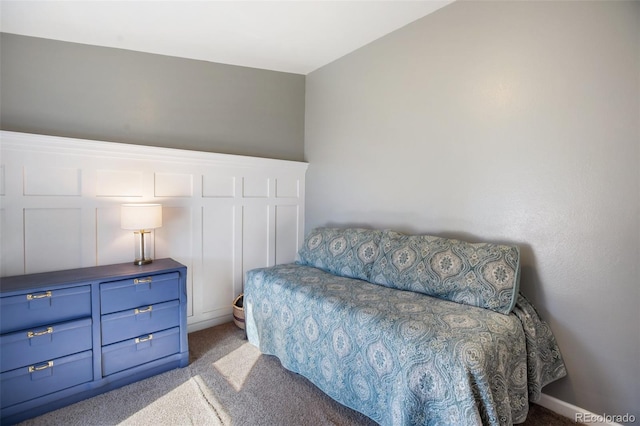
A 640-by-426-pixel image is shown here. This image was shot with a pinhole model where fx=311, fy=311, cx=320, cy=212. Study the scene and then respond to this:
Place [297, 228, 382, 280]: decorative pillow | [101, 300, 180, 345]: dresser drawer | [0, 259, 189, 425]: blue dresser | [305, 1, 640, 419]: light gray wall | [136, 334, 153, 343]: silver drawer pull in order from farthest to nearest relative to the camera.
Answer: [297, 228, 382, 280]: decorative pillow < [136, 334, 153, 343]: silver drawer pull < [101, 300, 180, 345]: dresser drawer < [0, 259, 189, 425]: blue dresser < [305, 1, 640, 419]: light gray wall

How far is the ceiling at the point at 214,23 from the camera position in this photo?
2033 mm

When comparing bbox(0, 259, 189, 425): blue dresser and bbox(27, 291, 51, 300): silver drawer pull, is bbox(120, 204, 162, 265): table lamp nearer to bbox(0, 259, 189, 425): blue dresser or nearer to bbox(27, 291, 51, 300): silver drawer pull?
bbox(0, 259, 189, 425): blue dresser

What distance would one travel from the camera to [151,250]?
2.61m

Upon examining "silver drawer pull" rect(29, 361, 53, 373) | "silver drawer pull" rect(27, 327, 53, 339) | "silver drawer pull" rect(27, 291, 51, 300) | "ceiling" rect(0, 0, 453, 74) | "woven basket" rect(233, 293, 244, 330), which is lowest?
"woven basket" rect(233, 293, 244, 330)

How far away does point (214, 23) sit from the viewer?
231cm

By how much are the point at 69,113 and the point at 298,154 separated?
6.78ft

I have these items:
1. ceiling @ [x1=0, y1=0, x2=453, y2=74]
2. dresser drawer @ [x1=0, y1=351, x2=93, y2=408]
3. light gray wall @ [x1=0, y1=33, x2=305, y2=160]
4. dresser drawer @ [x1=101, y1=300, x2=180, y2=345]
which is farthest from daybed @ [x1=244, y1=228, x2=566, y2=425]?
ceiling @ [x1=0, y1=0, x2=453, y2=74]

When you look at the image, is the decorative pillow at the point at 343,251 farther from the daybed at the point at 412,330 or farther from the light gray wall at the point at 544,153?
the light gray wall at the point at 544,153

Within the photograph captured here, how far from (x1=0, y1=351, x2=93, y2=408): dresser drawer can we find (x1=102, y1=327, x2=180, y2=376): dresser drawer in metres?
0.10

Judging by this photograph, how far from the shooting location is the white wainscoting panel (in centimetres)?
211

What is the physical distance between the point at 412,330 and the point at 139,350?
5.94ft

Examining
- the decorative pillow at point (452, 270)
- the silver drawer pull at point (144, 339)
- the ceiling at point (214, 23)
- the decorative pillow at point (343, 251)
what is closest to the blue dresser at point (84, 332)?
the silver drawer pull at point (144, 339)

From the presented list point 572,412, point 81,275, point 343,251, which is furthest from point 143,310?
point 572,412

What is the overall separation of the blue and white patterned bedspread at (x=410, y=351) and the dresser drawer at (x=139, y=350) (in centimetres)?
73
